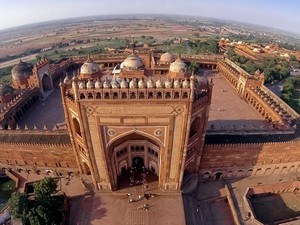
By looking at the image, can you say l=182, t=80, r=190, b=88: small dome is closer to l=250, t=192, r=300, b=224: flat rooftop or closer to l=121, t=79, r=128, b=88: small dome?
l=121, t=79, r=128, b=88: small dome

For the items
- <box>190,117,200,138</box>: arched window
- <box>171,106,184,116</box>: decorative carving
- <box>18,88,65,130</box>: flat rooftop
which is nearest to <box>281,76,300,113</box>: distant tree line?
<box>190,117,200,138</box>: arched window

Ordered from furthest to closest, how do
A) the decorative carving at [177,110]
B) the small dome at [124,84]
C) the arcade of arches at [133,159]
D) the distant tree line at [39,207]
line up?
the arcade of arches at [133,159]
the distant tree line at [39,207]
the decorative carving at [177,110]
the small dome at [124,84]

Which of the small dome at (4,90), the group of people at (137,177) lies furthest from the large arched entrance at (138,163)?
the small dome at (4,90)

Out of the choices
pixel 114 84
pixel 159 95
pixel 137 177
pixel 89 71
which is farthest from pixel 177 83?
pixel 89 71

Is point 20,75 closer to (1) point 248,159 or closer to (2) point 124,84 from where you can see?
(2) point 124,84

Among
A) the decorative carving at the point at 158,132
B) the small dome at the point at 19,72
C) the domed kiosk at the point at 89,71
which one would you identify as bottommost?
the small dome at the point at 19,72

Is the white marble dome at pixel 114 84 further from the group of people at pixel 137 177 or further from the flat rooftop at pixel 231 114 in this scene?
the flat rooftop at pixel 231 114
